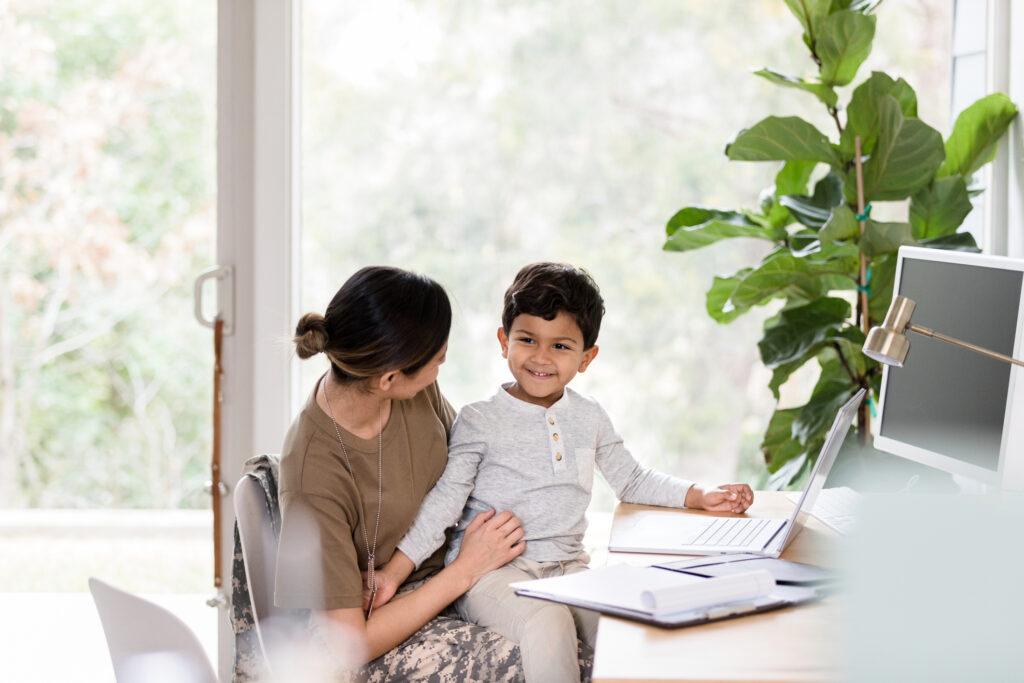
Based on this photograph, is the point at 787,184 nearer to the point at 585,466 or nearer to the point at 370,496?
the point at 585,466

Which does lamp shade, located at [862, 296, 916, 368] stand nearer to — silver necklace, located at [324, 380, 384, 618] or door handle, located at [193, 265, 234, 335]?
silver necklace, located at [324, 380, 384, 618]

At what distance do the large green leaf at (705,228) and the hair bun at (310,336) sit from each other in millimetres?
1145

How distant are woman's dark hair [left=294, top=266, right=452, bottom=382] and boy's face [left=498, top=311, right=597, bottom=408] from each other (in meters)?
0.27

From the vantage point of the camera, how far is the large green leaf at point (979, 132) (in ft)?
7.66

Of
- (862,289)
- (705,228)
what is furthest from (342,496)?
(862,289)

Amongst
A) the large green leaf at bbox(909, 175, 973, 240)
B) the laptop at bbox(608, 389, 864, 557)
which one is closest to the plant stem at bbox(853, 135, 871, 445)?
the large green leaf at bbox(909, 175, 973, 240)

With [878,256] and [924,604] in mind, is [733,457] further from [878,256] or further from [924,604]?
[924,604]

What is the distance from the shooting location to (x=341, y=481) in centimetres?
154

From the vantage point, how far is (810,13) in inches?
91.4

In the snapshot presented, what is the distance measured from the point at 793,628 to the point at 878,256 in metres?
1.40

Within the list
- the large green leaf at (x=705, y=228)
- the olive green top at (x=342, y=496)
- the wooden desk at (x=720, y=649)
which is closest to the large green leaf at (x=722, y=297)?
the large green leaf at (x=705, y=228)

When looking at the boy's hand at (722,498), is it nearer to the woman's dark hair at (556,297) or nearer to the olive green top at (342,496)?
the woman's dark hair at (556,297)

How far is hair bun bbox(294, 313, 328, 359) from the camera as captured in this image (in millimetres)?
1480

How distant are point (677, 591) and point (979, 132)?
173 cm
